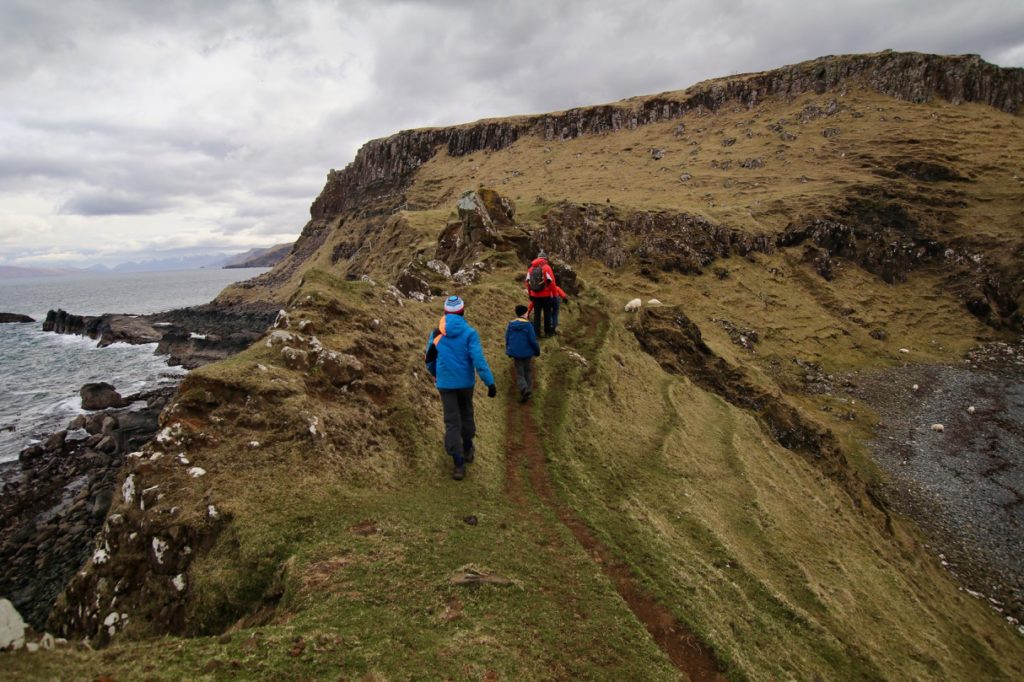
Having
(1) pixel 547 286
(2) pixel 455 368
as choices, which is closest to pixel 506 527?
(2) pixel 455 368

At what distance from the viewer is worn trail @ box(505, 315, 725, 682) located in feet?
23.2

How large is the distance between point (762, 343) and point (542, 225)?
2142 centimetres

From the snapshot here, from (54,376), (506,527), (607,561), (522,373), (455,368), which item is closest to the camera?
(607,561)

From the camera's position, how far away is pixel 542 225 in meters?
47.0

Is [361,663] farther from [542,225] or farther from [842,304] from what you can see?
[842,304]

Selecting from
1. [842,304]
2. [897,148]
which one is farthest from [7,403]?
[897,148]

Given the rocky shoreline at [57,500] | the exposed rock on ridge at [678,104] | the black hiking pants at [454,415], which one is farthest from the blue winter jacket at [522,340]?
the exposed rock on ridge at [678,104]

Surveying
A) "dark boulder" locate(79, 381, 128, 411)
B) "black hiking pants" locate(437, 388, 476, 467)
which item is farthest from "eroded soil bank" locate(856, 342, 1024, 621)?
"dark boulder" locate(79, 381, 128, 411)

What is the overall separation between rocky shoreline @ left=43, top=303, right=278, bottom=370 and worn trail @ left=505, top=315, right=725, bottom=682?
168 feet

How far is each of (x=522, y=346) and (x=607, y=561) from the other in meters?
7.42

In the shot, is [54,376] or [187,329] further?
[187,329]

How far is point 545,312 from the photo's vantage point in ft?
64.6

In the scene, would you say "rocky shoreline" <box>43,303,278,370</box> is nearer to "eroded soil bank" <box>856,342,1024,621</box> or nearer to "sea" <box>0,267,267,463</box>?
"sea" <box>0,267,267,463</box>

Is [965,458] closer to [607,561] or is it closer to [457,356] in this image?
[607,561]
